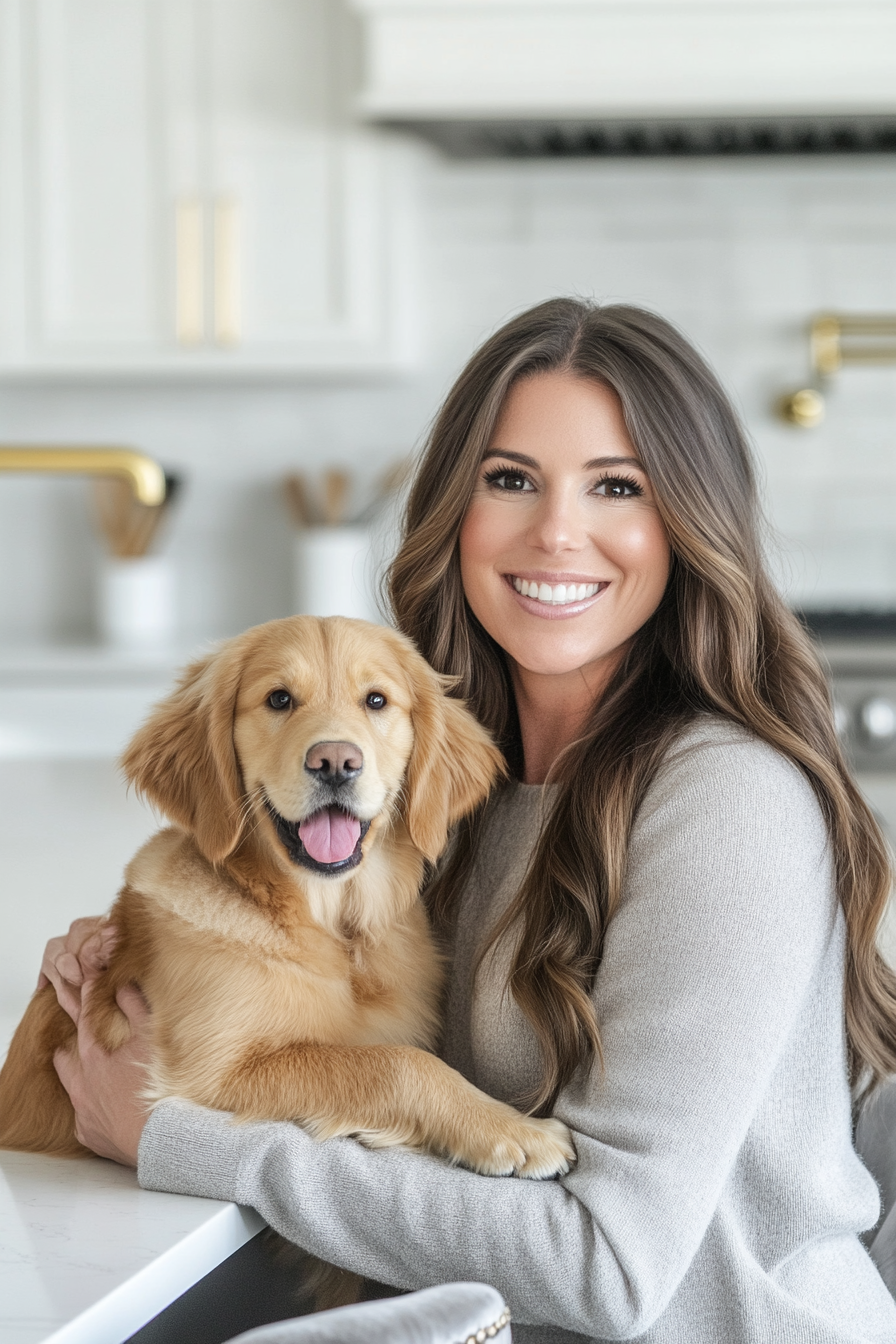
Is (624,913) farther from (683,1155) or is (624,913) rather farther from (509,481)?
(509,481)

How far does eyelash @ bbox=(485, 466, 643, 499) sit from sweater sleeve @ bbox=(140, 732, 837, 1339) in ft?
1.30

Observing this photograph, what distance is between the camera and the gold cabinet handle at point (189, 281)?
367 cm

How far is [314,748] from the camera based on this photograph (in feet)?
4.66

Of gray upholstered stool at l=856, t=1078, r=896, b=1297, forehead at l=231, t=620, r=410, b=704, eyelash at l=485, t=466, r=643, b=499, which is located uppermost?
eyelash at l=485, t=466, r=643, b=499

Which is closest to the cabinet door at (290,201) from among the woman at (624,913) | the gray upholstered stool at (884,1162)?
the woman at (624,913)

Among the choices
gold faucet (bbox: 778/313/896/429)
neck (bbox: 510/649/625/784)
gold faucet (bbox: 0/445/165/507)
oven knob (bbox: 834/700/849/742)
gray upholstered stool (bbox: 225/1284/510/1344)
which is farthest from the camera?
gold faucet (bbox: 778/313/896/429)

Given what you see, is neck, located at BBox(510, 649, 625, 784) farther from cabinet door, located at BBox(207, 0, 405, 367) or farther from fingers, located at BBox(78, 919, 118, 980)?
cabinet door, located at BBox(207, 0, 405, 367)

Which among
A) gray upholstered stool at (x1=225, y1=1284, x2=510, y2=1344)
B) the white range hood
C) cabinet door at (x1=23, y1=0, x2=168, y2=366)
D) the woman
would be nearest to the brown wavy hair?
the woman

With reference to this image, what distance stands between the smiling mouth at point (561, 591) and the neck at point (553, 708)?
0.41ft

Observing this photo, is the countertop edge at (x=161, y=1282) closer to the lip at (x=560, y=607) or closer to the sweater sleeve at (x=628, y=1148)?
the sweater sleeve at (x=628, y=1148)

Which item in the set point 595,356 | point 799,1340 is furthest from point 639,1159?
point 595,356

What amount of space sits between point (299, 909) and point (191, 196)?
275cm

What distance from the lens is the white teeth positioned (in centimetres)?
148

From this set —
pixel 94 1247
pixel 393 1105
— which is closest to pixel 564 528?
pixel 393 1105
